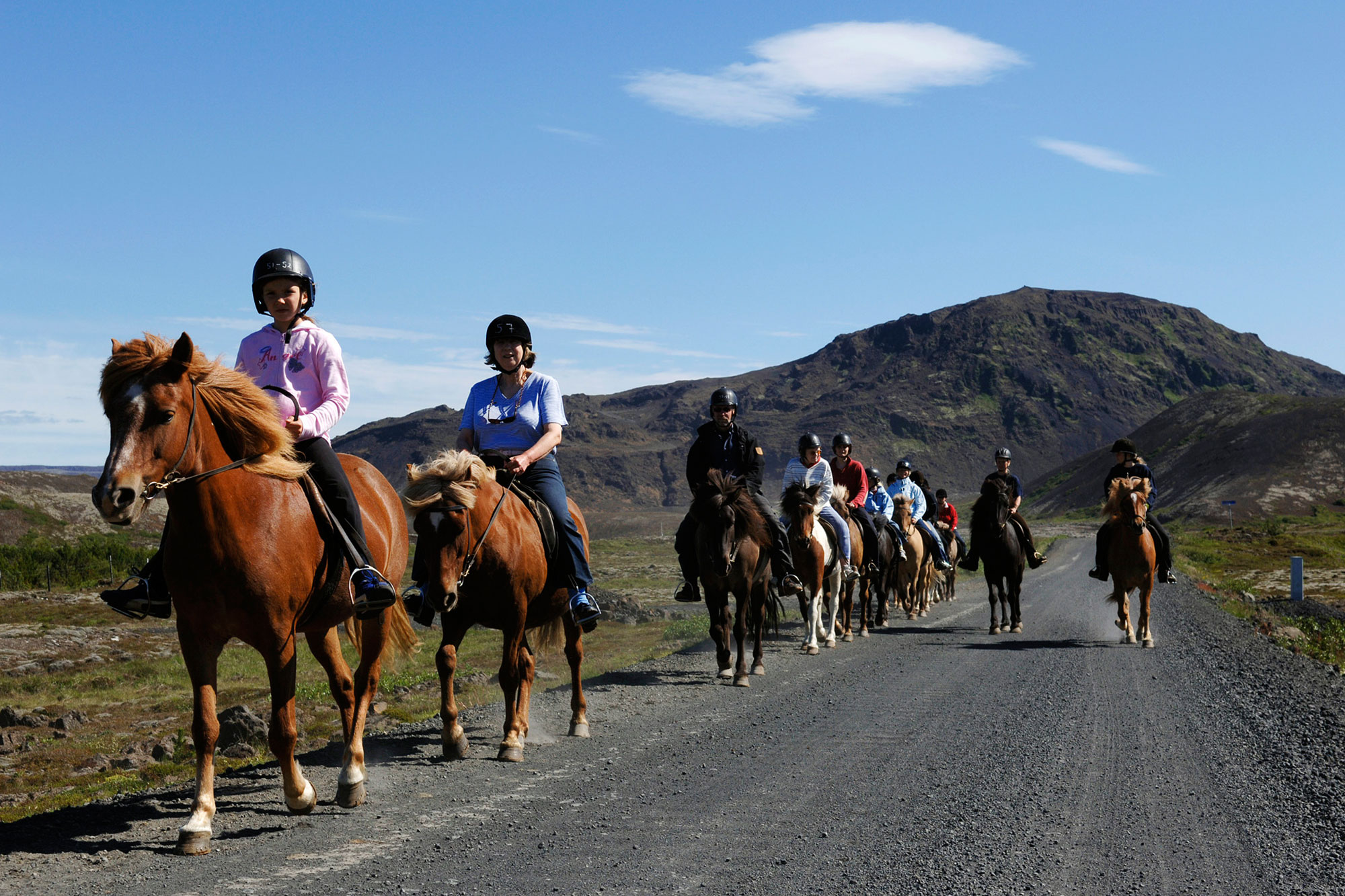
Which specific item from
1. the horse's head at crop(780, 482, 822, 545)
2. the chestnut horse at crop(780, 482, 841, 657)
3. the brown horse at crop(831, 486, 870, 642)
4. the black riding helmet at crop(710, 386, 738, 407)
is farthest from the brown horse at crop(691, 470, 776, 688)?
the brown horse at crop(831, 486, 870, 642)

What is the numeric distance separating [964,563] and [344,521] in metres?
14.4

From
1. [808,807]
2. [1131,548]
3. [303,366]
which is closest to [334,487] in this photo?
[303,366]

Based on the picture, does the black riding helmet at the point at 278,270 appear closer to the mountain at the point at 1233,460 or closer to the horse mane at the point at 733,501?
the horse mane at the point at 733,501

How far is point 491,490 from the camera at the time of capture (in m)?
7.89

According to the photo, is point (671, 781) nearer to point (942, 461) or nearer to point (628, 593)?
point (628, 593)

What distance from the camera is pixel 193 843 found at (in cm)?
554

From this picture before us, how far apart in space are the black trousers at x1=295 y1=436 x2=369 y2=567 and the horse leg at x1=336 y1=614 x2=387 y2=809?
72cm

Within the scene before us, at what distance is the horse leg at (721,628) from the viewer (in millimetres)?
12203

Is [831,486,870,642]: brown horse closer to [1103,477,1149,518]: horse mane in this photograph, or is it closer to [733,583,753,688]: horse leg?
[1103,477,1149,518]: horse mane

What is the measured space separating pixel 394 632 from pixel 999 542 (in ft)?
39.7

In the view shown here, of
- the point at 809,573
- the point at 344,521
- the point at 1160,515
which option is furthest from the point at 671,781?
the point at 1160,515

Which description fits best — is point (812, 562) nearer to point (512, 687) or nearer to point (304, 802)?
point (512, 687)

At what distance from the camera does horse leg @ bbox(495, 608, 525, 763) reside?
798cm

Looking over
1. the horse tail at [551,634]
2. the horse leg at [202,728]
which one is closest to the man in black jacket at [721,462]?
the horse tail at [551,634]
